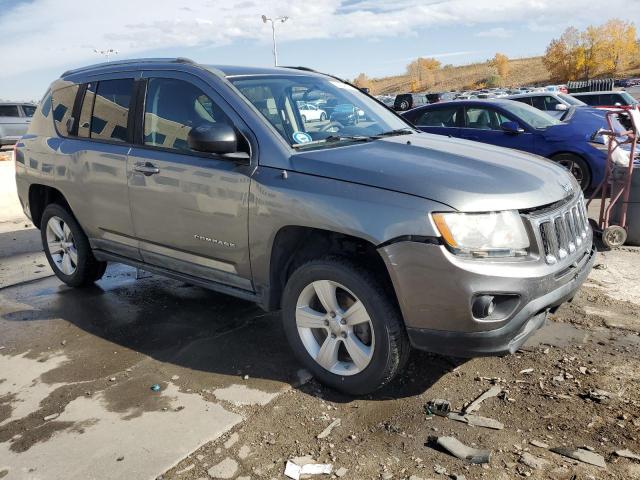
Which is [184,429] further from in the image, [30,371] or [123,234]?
[123,234]

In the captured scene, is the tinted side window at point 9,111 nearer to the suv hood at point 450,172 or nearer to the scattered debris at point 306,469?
the suv hood at point 450,172

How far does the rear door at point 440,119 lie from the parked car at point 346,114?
5782 millimetres

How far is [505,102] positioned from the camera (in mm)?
10070

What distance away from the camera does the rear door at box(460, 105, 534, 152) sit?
372 inches

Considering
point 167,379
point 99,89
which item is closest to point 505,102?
point 99,89

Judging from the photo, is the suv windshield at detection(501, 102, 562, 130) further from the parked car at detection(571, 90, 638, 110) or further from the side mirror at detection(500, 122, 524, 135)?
the parked car at detection(571, 90, 638, 110)

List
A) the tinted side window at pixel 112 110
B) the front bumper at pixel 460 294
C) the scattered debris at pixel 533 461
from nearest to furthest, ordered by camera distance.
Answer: the scattered debris at pixel 533 461 → the front bumper at pixel 460 294 → the tinted side window at pixel 112 110

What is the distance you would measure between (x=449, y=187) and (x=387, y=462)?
1370mm

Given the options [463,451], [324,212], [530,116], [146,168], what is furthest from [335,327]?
[530,116]

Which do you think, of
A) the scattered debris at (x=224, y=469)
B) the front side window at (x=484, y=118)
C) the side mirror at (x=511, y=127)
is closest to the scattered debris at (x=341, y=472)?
the scattered debris at (x=224, y=469)

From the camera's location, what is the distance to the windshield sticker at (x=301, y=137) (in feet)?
12.0

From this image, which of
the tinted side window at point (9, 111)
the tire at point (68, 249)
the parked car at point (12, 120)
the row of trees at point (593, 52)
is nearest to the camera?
the tire at point (68, 249)

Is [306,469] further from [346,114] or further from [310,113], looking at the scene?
[346,114]

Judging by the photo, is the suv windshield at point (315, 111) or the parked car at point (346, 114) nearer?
the suv windshield at point (315, 111)
